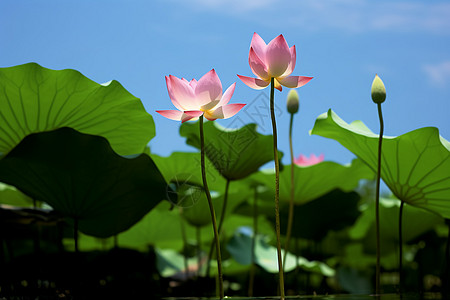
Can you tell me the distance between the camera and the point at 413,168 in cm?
114

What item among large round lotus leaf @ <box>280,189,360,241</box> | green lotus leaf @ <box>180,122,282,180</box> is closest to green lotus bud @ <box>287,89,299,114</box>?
green lotus leaf @ <box>180,122,282,180</box>

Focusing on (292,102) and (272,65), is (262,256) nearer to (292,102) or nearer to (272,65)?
(292,102)

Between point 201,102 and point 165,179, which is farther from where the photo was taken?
point 165,179

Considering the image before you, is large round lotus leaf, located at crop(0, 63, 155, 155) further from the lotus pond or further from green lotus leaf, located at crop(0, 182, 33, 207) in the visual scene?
green lotus leaf, located at crop(0, 182, 33, 207)

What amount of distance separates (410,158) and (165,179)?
79 centimetres

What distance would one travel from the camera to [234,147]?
137 cm

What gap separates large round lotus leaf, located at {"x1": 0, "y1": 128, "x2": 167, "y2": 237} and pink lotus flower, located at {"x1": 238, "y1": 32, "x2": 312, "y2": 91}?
0.50 m

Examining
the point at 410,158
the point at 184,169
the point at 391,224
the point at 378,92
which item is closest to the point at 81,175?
the point at 184,169

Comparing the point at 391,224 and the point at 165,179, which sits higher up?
the point at 165,179

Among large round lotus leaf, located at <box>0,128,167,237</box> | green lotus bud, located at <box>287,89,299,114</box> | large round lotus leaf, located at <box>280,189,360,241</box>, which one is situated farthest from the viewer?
large round lotus leaf, located at <box>280,189,360,241</box>

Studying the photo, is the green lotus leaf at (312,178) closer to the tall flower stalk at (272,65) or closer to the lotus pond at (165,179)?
the lotus pond at (165,179)

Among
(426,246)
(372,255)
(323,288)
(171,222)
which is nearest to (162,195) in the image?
(171,222)

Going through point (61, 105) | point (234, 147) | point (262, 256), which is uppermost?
point (61, 105)

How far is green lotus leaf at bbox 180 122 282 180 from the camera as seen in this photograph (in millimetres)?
1363
